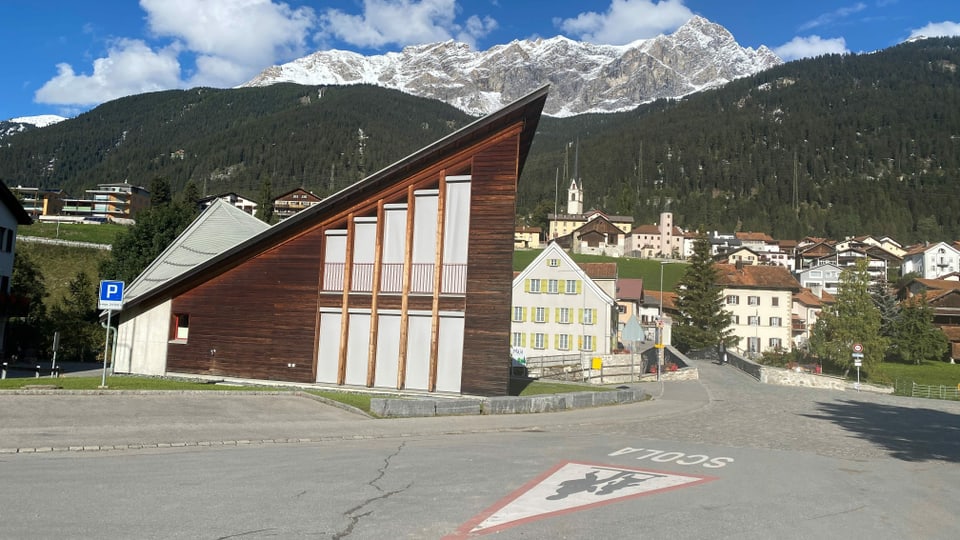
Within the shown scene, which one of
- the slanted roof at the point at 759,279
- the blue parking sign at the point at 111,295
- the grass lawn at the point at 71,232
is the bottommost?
the blue parking sign at the point at 111,295

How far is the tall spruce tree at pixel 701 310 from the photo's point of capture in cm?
7044

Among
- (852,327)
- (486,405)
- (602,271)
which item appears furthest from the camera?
(602,271)

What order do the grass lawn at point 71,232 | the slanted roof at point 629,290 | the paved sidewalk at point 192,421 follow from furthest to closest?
the grass lawn at point 71,232 < the slanted roof at point 629,290 < the paved sidewalk at point 192,421

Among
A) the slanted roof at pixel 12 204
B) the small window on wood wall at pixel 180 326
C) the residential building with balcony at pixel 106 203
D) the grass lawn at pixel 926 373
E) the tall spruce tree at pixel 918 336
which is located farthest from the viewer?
the residential building with balcony at pixel 106 203

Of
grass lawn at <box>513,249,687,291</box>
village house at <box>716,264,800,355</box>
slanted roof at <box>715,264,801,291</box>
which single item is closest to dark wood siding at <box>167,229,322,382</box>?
slanted roof at <box>715,264,801,291</box>

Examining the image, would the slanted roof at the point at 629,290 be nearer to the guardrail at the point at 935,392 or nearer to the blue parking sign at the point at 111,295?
the guardrail at the point at 935,392

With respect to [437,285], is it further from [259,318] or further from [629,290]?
[629,290]

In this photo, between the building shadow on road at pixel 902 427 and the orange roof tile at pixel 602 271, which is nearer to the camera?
the building shadow on road at pixel 902 427

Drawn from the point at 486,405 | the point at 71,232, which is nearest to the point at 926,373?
the point at 486,405

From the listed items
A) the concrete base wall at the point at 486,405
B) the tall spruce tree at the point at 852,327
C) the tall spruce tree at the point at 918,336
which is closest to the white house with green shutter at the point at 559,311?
the tall spruce tree at the point at 852,327

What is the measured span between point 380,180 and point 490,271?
5630mm

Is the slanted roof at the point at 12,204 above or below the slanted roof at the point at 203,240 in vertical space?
above

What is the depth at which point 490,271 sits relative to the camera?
2295cm

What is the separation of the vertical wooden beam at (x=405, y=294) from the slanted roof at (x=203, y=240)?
454 inches
